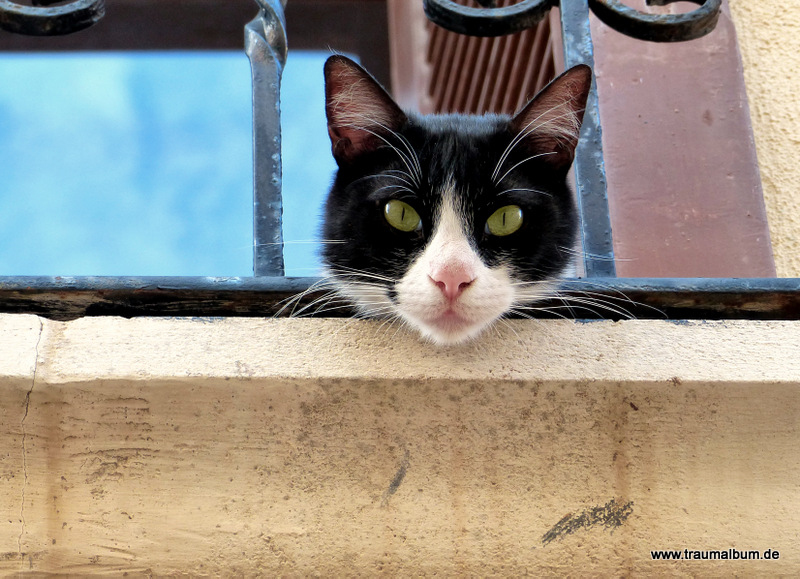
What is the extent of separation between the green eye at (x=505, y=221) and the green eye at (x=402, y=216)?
133 mm

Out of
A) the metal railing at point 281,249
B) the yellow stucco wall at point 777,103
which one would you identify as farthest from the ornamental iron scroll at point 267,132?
the yellow stucco wall at point 777,103

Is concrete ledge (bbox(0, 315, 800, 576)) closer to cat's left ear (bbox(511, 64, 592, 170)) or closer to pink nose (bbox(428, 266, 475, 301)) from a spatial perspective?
pink nose (bbox(428, 266, 475, 301))

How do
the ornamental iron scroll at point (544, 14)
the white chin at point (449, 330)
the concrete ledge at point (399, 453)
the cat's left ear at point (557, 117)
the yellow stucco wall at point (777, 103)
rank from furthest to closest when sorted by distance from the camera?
the yellow stucco wall at point (777, 103) < the cat's left ear at point (557, 117) < the ornamental iron scroll at point (544, 14) < the white chin at point (449, 330) < the concrete ledge at point (399, 453)

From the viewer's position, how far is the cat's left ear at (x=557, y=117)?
1517mm

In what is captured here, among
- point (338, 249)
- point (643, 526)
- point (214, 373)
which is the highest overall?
point (214, 373)

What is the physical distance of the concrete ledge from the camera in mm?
1153

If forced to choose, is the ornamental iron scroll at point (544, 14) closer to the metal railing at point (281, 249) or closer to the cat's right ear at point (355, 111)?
the metal railing at point (281, 249)

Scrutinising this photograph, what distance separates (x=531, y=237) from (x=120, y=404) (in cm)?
78

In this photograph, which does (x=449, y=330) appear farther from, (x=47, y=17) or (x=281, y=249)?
(x=47, y=17)

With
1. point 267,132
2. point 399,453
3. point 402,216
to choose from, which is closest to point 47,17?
point 267,132

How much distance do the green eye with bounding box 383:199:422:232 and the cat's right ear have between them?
0.58 feet

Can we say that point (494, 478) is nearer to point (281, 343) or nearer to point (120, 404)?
point (281, 343)

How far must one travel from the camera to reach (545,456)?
1203 mm

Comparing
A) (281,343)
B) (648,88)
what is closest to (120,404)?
(281,343)
